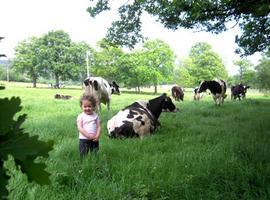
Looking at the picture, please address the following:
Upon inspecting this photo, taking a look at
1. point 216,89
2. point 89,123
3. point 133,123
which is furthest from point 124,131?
point 216,89

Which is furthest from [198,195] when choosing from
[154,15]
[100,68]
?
[100,68]

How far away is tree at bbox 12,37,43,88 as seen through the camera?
237 ft

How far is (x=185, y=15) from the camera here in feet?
31.4

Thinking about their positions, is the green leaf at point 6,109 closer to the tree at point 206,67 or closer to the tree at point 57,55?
the tree at point 57,55

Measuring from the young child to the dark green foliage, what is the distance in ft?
17.1

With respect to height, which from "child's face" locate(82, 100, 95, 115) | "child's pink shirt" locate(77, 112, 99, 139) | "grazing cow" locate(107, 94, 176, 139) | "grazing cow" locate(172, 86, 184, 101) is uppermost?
"child's face" locate(82, 100, 95, 115)

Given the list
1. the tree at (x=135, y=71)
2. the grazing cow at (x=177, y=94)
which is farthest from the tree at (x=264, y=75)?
the grazing cow at (x=177, y=94)

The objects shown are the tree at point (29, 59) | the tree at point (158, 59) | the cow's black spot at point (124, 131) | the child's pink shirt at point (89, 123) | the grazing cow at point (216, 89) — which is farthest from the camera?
the tree at point (29, 59)

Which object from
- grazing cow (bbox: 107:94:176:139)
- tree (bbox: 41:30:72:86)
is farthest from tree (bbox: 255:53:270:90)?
grazing cow (bbox: 107:94:176:139)

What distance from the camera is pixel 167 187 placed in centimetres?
438

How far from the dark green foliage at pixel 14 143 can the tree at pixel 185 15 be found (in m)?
7.14

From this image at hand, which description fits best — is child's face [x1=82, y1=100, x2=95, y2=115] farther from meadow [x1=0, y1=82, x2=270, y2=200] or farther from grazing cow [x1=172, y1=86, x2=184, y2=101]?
grazing cow [x1=172, y1=86, x2=184, y2=101]

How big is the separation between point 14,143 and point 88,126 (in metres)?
5.39

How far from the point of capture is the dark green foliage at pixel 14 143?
0.94 meters
